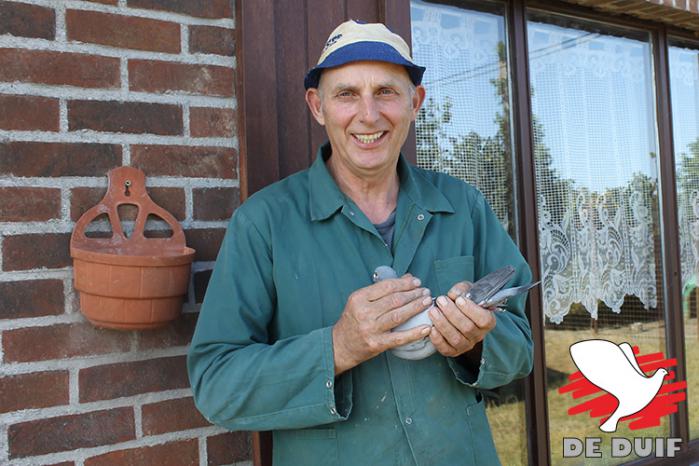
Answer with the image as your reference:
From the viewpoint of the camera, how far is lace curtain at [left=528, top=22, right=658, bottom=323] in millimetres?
2914

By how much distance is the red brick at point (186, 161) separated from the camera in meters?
1.67

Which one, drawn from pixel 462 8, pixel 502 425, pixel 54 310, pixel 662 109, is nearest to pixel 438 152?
pixel 462 8

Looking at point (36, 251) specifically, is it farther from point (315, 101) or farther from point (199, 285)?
point (315, 101)

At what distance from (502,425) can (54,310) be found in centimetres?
196

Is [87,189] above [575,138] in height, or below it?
below

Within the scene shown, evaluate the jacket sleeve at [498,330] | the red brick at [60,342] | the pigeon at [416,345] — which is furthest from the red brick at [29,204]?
the jacket sleeve at [498,330]

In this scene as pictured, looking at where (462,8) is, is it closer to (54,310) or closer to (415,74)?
(415,74)

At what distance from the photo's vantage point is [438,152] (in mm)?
2670

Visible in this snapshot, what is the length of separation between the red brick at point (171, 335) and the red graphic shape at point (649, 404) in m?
1.92

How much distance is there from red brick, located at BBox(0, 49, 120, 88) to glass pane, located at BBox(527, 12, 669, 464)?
194 cm

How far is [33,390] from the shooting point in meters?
1.51

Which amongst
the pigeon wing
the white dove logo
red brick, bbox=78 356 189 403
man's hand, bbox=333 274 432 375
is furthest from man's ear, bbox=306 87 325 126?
the pigeon wing

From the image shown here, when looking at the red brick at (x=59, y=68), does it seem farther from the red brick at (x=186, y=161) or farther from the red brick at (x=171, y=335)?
the red brick at (x=171, y=335)

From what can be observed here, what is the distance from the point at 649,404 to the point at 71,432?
2.69 m
